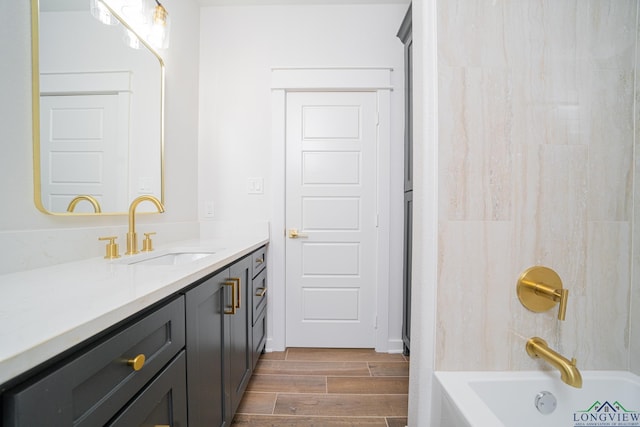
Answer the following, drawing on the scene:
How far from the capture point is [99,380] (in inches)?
19.2

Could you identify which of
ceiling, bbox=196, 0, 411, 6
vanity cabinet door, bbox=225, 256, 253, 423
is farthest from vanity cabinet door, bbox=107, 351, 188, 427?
ceiling, bbox=196, 0, 411, 6

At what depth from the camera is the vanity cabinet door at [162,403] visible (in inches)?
22.2

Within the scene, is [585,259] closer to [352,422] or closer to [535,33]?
[535,33]

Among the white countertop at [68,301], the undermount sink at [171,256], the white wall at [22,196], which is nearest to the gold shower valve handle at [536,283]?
the white countertop at [68,301]

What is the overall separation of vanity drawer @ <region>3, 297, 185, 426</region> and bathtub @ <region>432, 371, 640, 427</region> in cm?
84

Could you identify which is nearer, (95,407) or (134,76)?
(95,407)

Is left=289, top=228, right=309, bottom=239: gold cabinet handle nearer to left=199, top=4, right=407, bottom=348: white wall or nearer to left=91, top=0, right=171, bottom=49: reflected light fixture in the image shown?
left=199, top=4, right=407, bottom=348: white wall

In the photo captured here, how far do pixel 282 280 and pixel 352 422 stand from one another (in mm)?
1010

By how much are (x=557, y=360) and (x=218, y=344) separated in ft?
3.77

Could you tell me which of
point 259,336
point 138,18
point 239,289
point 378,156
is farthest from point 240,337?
point 138,18

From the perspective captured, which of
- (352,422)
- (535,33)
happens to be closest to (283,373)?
(352,422)

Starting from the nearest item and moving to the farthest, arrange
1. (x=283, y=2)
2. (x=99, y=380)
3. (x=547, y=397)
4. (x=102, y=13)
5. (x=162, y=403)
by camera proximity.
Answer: (x=99, y=380) < (x=162, y=403) < (x=547, y=397) < (x=102, y=13) < (x=283, y=2)

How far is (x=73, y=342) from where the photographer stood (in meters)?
0.41

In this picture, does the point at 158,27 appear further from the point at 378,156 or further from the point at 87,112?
the point at 378,156
